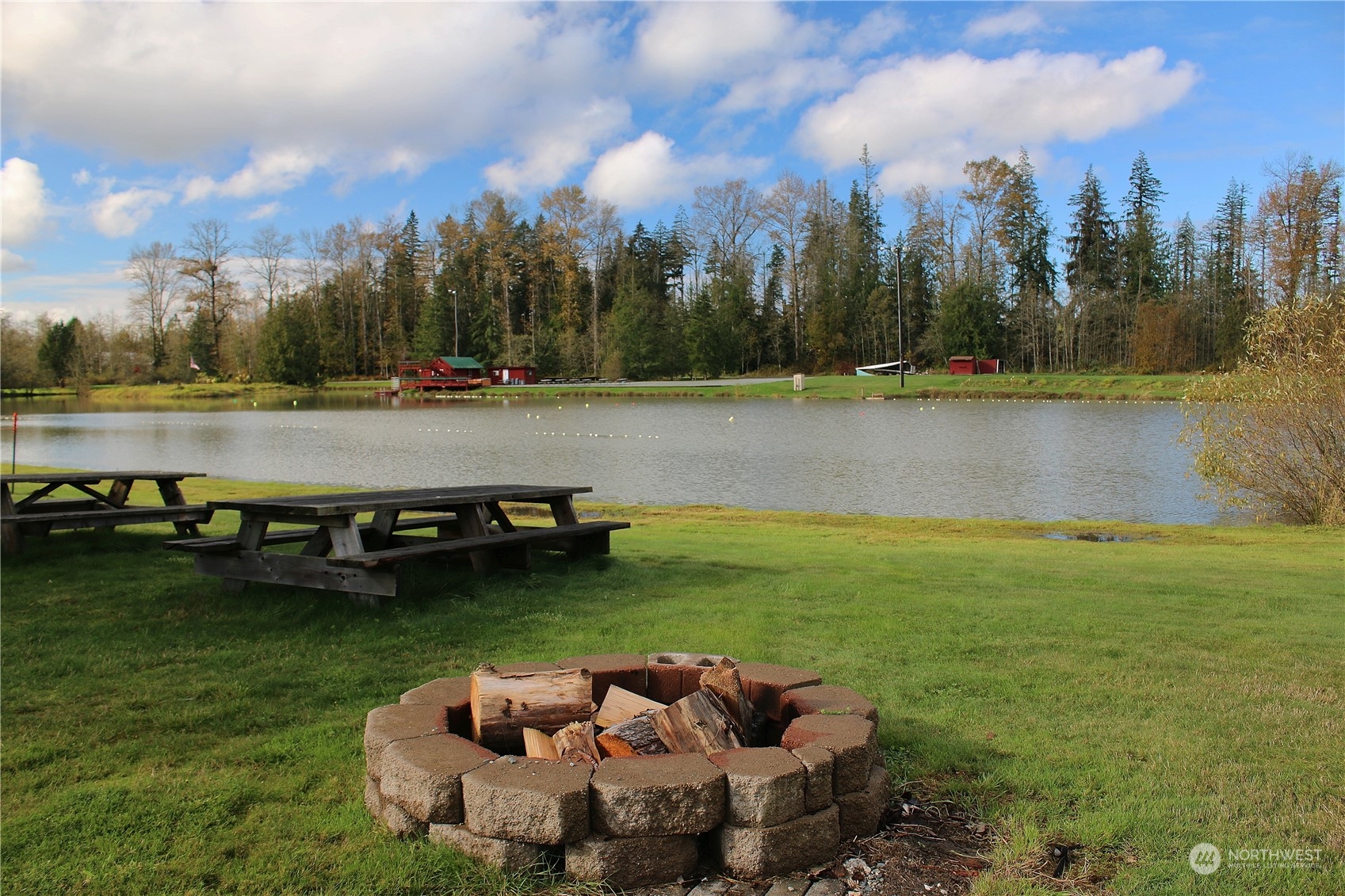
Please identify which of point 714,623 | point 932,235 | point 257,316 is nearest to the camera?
point 714,623

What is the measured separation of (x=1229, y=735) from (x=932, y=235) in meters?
79.8

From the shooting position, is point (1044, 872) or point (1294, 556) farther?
point (1294, 556)

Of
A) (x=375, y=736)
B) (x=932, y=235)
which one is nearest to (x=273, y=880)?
(x=375, y=736)

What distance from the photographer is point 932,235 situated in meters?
78.8

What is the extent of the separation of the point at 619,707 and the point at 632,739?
1.24ft

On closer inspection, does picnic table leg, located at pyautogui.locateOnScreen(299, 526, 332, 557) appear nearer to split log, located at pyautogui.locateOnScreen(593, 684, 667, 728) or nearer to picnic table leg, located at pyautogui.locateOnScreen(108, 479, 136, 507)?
split log, located at pyautogui.locateOnScreen(593, 684, 667, 728)

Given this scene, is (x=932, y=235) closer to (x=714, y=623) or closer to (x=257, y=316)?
(x=257, y=316)

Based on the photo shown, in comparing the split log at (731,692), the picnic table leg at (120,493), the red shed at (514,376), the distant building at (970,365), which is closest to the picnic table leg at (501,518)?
the picnic table leg at (120,493)

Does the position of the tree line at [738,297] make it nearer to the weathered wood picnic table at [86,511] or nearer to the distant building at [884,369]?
the distant building at [884,369]

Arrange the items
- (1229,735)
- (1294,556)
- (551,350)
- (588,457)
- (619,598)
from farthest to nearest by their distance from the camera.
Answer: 1. (551,350)
2. (588,457)
3. (1294,556)
4. (619,598)
5. (1229,735)

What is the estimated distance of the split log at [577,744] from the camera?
375cm

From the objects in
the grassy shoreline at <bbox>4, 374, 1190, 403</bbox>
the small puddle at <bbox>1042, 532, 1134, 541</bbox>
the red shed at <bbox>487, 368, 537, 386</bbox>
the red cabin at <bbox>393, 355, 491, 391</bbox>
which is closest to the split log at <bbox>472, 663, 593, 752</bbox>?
the small puddle at <bbox>1042, 532, 1134, 541</bbox>

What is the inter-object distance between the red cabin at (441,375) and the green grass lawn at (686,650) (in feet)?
239

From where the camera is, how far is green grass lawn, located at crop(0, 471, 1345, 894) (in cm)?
335
